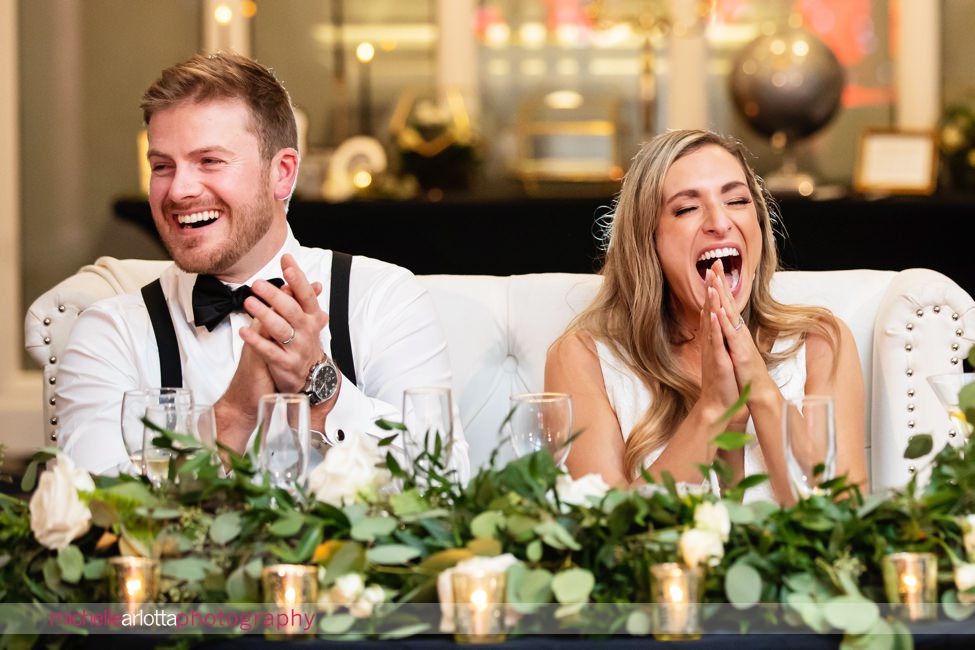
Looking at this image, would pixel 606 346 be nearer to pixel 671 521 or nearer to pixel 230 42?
pixel 671 521

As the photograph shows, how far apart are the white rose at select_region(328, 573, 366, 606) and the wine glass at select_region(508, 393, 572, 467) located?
31 cm

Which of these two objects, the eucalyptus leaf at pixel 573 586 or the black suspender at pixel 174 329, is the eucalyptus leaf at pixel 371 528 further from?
the black suspender at pixel 174 329

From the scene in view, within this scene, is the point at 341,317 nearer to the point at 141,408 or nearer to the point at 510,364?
the point at 510,364

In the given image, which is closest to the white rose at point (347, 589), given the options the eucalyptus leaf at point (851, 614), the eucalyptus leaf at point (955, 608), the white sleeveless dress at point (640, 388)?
the eucalyptus leaf at point (851, 614)

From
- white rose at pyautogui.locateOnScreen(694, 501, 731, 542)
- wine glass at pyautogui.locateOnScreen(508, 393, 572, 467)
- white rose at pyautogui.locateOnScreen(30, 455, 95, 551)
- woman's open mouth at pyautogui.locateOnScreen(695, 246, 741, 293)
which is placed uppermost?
woman's open mouth at pyautogui.locateOnScreen(695, 246, 741, 293)

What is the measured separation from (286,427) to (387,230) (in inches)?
134

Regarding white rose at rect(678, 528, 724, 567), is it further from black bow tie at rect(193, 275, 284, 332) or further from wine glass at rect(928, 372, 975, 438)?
black bow tie at rect(193, 275, 284, 332)

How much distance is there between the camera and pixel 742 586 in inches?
45.7

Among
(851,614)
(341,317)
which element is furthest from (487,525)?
(341,317)

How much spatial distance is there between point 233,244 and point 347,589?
116 cm

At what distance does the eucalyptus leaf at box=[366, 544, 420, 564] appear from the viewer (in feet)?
3.90

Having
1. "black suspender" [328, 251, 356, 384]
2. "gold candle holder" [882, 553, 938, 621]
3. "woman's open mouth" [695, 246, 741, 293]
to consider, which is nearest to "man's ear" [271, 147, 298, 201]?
"black suspender" [328, 251, 356, 384]

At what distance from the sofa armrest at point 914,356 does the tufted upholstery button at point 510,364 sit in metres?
0.72

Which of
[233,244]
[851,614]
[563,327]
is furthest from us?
[563,327]
